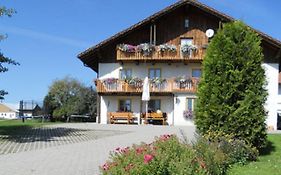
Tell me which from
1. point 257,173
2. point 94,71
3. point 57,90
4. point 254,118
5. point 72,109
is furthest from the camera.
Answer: point 57,90

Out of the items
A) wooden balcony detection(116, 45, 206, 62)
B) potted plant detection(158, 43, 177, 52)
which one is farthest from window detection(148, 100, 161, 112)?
→ potted plant detection(158, 43, 177, 52)

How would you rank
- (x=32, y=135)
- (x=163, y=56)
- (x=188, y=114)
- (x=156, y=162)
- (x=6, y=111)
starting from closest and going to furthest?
(x=156, y=162) < (x=32, y=135) < (x=188, y=114) < (x=163, y=56) < (x=6, y=111)

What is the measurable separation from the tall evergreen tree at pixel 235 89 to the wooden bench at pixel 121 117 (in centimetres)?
1890

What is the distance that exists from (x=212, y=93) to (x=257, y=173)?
11.8 feet

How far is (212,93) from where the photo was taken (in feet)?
40.3

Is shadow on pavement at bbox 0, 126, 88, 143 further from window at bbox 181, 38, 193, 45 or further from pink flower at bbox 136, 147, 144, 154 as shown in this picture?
window at bbox 181, 38, 193, 45

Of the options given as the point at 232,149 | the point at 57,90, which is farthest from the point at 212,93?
the point at 57,90

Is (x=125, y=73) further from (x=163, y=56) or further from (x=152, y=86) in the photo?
(x=163, y=56)

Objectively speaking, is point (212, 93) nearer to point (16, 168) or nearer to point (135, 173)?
point (16, 168)

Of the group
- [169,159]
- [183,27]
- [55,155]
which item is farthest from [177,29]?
[169,159]

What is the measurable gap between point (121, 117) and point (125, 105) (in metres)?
1.66

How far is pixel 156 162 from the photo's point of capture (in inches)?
263

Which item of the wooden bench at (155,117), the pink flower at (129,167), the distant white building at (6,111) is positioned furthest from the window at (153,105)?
the distant white building at (6,111)

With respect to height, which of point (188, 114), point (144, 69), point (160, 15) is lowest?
point (188, 114)
